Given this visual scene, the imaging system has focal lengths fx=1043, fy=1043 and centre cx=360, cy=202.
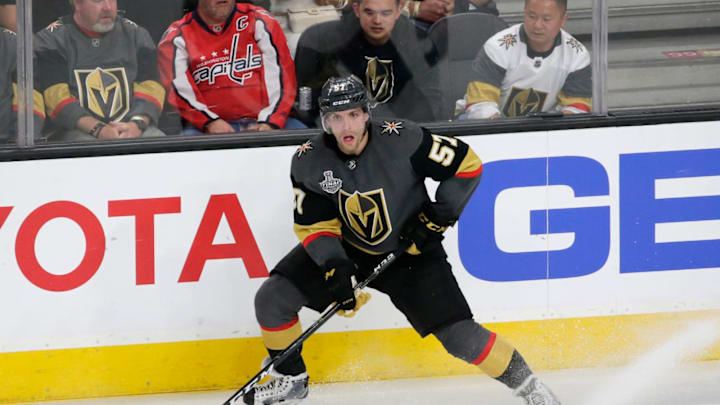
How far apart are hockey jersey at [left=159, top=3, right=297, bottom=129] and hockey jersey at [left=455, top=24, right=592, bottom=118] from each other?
0.61 metres

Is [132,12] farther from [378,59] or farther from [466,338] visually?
[466,338]

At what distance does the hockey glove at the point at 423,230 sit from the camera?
3.07 metres

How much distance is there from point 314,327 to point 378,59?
92cm

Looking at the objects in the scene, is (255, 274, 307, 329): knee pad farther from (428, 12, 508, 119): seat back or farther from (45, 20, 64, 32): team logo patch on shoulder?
(45, 20, 64, 32): team logo patch on shoulder

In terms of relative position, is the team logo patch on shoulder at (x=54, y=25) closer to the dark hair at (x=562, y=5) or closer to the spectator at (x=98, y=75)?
the spectator at (x=98, y=75)

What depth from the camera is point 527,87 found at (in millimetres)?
3549

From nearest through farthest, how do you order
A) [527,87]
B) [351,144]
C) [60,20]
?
[351,144] < [60,20] < [527,87]

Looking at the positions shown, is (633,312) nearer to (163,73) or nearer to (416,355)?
(416,355)

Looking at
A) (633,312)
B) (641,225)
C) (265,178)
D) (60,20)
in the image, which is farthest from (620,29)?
(60,20)

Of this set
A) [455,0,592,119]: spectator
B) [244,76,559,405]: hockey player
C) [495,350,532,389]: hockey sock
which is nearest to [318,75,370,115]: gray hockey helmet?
[244,76,559,405]: hockey player

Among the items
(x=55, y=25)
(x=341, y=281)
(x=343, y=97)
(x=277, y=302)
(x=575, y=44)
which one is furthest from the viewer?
(x=575, y=44)

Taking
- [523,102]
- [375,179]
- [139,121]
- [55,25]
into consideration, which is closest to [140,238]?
[139,121]

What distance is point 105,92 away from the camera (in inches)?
133

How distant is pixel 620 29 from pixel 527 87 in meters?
0.36
